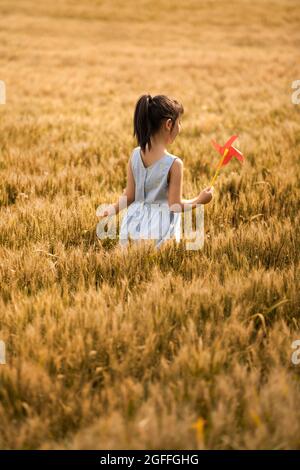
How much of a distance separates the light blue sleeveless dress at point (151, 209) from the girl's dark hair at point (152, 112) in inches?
8.4

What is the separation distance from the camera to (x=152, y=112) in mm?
2809

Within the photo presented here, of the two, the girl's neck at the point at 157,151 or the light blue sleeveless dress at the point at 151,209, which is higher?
the girl's neck at the point at 157,151

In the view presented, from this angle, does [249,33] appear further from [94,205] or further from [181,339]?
[181,339]

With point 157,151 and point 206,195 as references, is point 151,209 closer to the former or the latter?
point 157,151

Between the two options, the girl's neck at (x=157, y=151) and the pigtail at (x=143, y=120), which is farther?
the girl's neck at (x=157, y=151)

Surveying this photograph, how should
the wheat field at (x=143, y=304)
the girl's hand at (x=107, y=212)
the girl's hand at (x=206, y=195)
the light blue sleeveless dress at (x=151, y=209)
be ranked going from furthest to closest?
the girl's hand at (x=107, y=212)
the light blue sleeveless dress at (x=151, y=209)
the girl's hand at (x=206, y=195)
the wheat field at (x=143, y=304)

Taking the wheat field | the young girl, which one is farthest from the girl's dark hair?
the wheat field

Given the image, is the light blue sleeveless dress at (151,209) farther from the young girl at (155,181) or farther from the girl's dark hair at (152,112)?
the girl's dark hair at (152,112)

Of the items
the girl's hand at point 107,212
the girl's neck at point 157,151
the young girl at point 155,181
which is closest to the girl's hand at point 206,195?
the young girl at point 155,181

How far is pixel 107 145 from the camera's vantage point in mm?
5387

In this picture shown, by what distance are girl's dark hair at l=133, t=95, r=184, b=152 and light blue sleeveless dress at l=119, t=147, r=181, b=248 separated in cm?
21

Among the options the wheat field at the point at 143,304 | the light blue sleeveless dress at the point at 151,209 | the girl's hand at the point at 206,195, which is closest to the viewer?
the wheat field at the point at 143,304

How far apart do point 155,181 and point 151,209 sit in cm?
18

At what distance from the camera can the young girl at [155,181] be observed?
281cm
